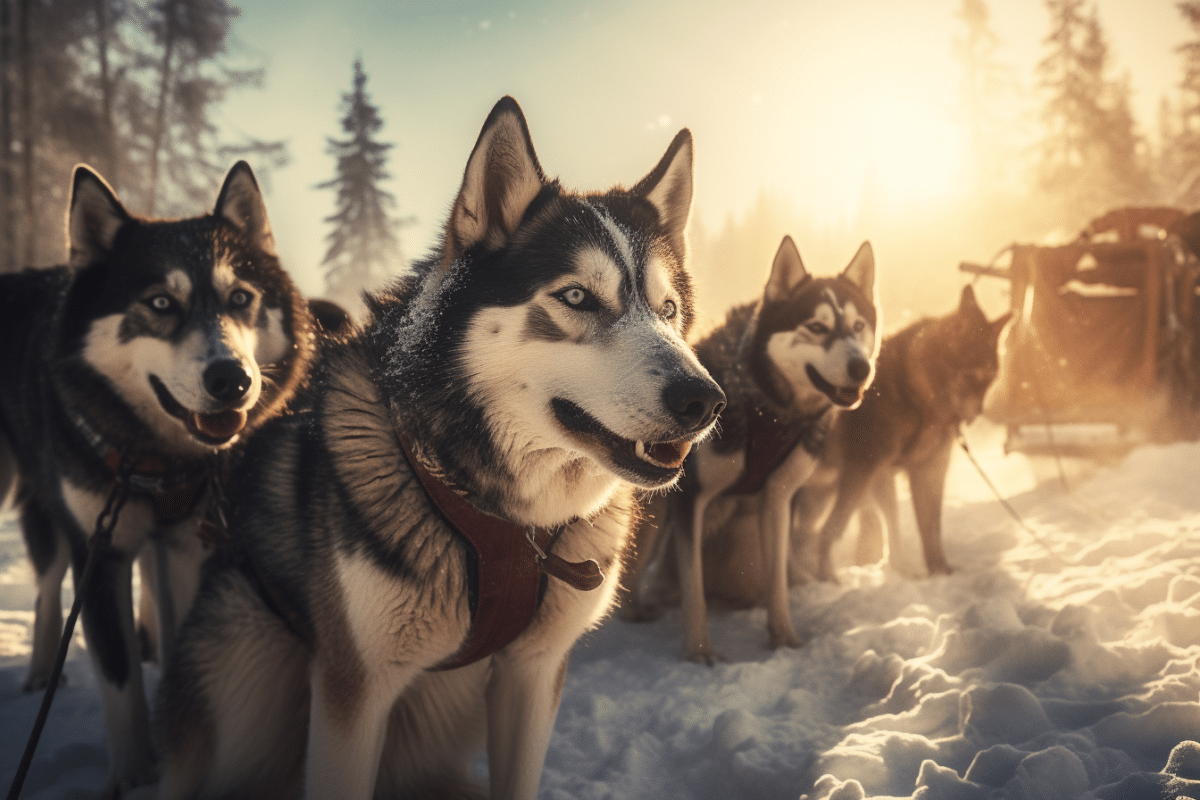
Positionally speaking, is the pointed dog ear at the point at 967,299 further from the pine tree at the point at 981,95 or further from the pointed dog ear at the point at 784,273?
the pine tree at the point at 981,95

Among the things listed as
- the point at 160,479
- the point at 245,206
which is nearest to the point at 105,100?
the point at 245,206

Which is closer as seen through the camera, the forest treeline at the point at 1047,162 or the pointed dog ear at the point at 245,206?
the pointed dog ear at the point at 245,206

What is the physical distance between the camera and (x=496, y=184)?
5.90 feet

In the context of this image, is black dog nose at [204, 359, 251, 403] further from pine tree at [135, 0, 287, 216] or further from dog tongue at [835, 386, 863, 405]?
pine tree at [135, 0, 287, 216]

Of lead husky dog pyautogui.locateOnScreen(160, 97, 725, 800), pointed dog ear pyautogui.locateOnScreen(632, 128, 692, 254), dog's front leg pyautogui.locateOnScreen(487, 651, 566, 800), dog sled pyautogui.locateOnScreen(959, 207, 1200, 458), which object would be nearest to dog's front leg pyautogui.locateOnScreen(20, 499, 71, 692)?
lead husky dog pyautogui.locateOnScreen(160, 97, 725, 800)

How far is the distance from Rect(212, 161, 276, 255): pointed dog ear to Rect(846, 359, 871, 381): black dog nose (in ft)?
9.83

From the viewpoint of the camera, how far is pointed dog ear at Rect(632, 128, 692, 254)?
2.10m

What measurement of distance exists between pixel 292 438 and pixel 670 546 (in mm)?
2924

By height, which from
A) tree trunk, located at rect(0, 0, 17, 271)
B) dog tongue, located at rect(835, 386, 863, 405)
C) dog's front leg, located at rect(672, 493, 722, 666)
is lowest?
dog's front leg, located at rect(672, 493, 722, 666)

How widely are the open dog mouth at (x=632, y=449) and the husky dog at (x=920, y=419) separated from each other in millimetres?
3121

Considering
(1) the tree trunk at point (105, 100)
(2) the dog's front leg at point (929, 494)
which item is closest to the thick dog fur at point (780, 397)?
(2) the dog's front leg at point (929, 494)

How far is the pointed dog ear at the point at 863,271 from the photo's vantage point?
3.78 m

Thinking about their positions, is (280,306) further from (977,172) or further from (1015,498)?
(977,172)

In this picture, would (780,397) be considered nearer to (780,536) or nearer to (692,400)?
(780,536)
